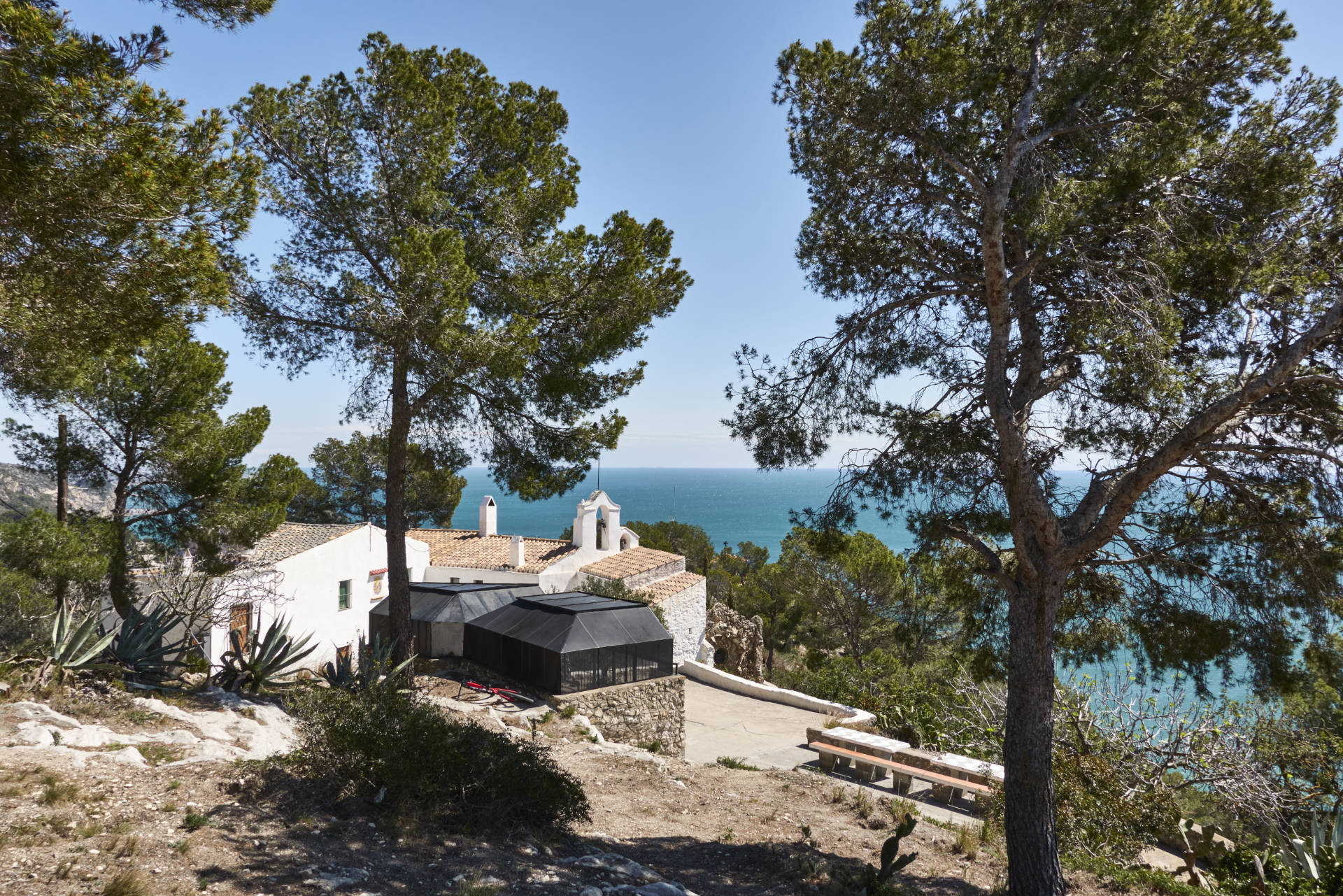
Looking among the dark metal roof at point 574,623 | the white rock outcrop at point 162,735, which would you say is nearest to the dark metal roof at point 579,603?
the dark metal roof at point 574,623

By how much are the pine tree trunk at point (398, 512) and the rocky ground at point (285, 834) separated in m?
3.06

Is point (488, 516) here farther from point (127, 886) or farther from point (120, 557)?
point (127, 886)

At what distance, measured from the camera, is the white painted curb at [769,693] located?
650 inches

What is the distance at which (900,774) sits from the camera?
463 inches

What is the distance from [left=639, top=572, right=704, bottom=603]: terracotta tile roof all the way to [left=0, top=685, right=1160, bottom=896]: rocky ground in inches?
514

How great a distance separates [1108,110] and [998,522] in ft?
14.6

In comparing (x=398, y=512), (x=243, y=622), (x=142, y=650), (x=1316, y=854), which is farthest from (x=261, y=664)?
(x=1316, y=854)

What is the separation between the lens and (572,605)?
15328 millimetres

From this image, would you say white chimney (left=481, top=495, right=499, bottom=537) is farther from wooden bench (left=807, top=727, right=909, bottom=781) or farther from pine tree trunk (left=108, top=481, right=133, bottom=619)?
wooden bench (left=807, top=727, right=909, bottom=781)

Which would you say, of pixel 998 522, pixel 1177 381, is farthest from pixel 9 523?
pixel 1177 381

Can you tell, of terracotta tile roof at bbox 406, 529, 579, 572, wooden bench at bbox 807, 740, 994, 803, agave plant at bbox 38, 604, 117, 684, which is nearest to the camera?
agave plant at bbox 38, 604, 117, 684

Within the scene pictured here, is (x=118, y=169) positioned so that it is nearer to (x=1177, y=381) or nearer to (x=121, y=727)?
(x=121, y=727)

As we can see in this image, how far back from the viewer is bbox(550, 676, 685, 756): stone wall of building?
13367mm

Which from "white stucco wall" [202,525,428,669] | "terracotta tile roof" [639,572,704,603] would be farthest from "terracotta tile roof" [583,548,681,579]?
"white stucco wall" [202,525,428,669]
